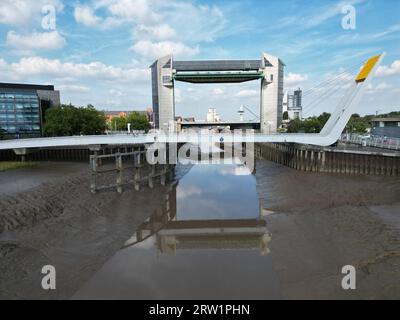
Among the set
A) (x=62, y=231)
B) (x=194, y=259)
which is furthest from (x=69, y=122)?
(x=194, y=259)

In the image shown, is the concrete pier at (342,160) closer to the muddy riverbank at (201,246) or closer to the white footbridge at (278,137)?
→ the white footbridge at (278,137)

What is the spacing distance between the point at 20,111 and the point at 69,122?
3529cm

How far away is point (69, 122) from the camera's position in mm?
48531

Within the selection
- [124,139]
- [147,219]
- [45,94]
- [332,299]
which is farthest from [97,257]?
[45,94]

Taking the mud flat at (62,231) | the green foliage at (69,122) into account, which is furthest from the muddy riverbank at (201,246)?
the green foliage at (69,122)

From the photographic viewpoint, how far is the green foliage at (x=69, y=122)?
4778 cm

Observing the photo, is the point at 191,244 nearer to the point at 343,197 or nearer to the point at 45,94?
the point at 343,197

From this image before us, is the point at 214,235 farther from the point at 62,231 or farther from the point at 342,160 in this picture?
the point at 342,160

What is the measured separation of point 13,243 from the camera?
9.45 metres

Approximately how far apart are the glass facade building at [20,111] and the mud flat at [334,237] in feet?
242

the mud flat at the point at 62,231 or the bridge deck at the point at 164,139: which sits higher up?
the bridge deck at the point at 164,139

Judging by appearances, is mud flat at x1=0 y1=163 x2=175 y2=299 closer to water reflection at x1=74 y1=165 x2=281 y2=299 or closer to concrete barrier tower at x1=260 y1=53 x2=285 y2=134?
water reflection at x1=74 y1=165 x2=281 y2=299

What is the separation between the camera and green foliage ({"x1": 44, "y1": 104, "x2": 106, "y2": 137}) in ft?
157

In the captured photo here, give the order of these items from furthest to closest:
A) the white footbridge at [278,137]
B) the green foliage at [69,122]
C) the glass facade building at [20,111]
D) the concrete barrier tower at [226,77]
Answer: the glass facade building at [20,111], the concrete barrier tower at [226,77], the green foliage at [69,122], the white footbridge at [278,137]
